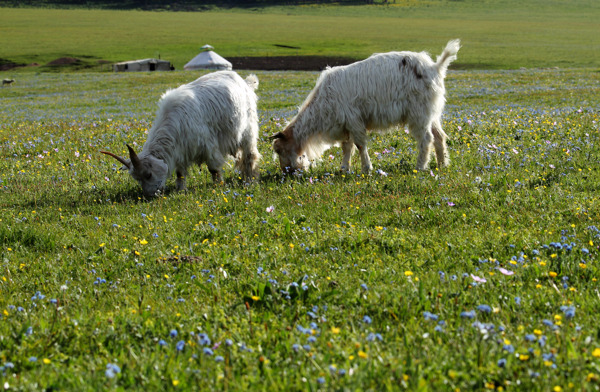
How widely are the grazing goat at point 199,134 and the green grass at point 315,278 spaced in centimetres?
50

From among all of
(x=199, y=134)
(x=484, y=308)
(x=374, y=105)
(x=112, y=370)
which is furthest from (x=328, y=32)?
(x=112, y=370)

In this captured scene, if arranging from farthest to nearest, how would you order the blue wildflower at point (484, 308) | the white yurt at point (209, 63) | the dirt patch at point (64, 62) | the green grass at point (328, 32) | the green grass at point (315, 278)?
the green grass at point (328, 32)
the dirt patch at point (64, 62)
the white yurt at point (209, 63)
the blue wildflower at point (484, 308)
the green grass at point (315, 278)

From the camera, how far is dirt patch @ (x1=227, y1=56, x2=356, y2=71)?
215ft

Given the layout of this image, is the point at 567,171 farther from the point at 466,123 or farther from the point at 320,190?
the point at 466,123

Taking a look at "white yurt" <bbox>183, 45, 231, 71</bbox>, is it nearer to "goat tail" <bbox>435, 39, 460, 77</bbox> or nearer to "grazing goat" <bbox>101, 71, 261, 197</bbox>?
"grazing goat" <bbox>101, 71, 261, 197</bbox>

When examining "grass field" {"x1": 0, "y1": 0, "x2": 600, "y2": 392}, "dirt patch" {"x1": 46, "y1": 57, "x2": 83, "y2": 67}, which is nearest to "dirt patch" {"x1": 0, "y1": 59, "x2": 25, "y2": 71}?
"dirt patch" {"x1": 46, "y1": 57, "x2": 83, "y2": 67}

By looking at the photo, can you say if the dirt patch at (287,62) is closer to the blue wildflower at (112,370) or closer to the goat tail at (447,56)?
the goat tail at (447,56)

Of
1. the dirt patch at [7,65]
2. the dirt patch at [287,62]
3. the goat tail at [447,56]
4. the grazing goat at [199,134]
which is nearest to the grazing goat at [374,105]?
the goat tail at [447,56]

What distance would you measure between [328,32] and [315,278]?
375 ft

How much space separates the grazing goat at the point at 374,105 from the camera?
32.0 ft

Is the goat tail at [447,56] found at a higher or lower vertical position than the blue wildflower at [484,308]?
higher

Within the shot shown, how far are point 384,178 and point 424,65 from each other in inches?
96.4

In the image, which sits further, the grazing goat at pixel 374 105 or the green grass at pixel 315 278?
the grazing goat at pixel 374 105

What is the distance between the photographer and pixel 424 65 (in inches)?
385
